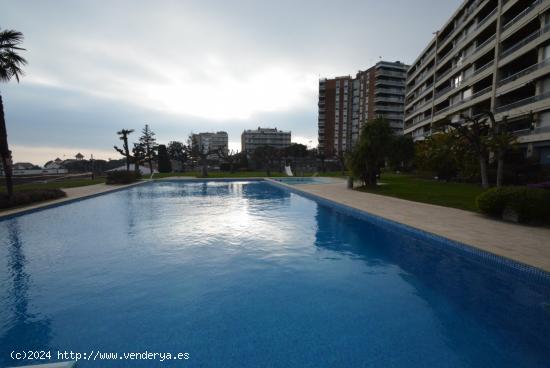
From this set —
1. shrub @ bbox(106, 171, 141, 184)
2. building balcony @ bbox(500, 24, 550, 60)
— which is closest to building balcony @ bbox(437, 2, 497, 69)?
building balcony @ bbox(500, 24, 550, 60)

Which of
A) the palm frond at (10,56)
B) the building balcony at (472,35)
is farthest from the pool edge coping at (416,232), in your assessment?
the building balcony at (472,35)

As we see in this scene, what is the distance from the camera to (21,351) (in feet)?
11.3

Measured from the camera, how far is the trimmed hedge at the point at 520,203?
800cm

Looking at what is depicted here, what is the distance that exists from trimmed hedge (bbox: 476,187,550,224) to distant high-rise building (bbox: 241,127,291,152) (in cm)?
11322

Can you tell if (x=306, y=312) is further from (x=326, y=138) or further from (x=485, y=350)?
(x=326, y=138)

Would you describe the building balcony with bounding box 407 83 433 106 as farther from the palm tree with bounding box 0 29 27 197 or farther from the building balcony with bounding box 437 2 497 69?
the palm tree with bounding box 0 29 27 197

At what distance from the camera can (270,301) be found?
4785 millimetres

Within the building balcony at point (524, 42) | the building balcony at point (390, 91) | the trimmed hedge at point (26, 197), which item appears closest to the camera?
the trimmed hedge at point (26, 197)

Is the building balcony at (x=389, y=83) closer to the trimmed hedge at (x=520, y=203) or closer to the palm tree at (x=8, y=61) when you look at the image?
the trimmed hedge at (x=520, y=203)

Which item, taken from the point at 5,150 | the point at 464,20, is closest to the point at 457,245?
the point at 5,150

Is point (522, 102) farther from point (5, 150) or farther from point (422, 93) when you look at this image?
point (5, 150)

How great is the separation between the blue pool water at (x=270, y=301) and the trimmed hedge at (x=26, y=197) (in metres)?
5.36

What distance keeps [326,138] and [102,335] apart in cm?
10046

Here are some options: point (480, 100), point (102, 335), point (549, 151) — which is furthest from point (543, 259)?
point (480, 100)
